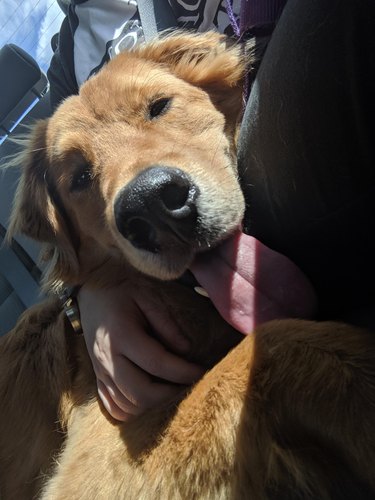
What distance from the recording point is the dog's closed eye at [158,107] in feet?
7.03

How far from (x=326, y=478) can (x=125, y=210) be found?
96 centimetres

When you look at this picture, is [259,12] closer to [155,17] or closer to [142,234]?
[142,234]

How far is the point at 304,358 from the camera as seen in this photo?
4.27 feet

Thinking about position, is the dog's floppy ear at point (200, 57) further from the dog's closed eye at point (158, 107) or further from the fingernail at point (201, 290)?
the fingernail at point (201, 290)

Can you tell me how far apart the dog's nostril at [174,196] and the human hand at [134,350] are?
21.4 inches

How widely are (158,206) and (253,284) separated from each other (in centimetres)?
38

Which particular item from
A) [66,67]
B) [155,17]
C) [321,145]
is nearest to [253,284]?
[321,145]

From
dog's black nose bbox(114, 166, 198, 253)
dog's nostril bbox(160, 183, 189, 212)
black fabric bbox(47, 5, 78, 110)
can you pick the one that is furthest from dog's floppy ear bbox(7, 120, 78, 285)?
dog's nostril bbox(160, 183, 189, 212)

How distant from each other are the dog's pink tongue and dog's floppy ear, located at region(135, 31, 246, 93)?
3.38 feet

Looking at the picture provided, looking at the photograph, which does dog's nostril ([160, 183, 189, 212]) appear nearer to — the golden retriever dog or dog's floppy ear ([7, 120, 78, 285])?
the golden retriever dog

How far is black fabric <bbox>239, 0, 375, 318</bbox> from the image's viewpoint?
43.9 inches

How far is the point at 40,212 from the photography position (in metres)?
2.57

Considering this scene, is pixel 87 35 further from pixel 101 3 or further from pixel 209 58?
pixel 209 58

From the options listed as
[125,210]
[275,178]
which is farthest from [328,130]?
[125,210]
